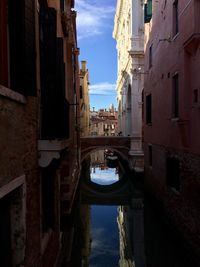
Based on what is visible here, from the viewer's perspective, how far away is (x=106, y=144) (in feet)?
Answer: 84.8

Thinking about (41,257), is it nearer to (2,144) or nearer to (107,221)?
(2,144)

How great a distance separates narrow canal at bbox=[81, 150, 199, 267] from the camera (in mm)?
9438

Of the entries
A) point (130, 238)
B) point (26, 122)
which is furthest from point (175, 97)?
point (26, 122)

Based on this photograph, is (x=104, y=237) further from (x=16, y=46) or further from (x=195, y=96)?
(x=16, y=46)

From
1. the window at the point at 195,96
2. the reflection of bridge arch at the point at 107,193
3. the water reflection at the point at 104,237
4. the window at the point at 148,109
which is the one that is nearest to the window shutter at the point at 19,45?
the window at the point at 195,96

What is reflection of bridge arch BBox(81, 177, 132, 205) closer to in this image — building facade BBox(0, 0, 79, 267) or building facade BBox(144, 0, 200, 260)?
building facade BBox(144, 0, 200, 260)

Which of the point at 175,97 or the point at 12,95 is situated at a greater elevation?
the point at 175,97

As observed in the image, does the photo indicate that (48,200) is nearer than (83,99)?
Yes

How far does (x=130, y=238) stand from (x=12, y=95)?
9009 millimetres

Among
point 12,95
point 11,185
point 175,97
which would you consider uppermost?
point 175,97

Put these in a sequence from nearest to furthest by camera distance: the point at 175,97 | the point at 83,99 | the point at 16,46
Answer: the point at 16,46 < the point at 175,97 < the point at 83,99

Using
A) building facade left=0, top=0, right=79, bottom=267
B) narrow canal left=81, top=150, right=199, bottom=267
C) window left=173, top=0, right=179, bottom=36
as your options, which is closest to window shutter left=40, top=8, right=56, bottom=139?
building facade left=0, top=0, right=79, bottom=267

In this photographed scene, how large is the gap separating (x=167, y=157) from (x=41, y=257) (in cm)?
716

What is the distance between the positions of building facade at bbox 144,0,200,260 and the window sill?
17.1 feet
